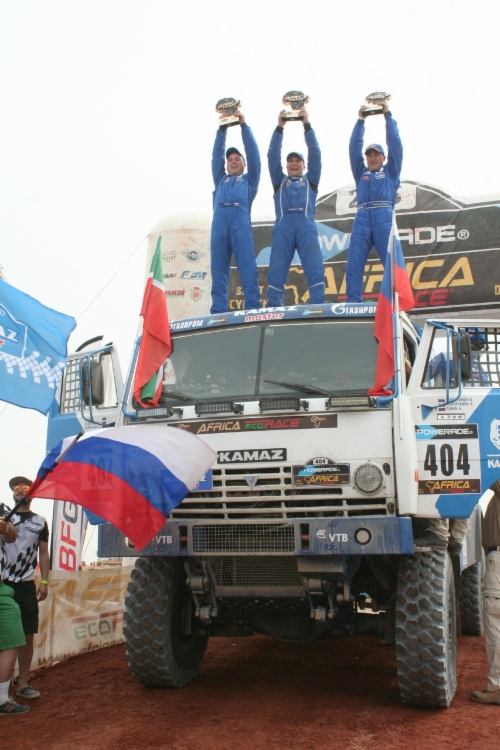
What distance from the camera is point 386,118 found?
9516mm

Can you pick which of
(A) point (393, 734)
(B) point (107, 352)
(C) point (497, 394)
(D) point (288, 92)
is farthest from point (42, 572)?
(D) point (288, 92)

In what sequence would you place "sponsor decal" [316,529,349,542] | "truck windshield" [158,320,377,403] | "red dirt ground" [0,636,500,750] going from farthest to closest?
"truck windshield" [158,320,377,403], "sponsor decal" [316,529,349,542], "red dirt ground" [0,636,500,750]

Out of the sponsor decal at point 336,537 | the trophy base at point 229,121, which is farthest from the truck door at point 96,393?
the trophy base at point 229,121

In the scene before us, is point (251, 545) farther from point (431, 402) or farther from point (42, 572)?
point (42, 572)

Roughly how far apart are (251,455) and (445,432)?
4.50 ft

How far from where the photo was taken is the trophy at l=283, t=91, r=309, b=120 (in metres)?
9.35

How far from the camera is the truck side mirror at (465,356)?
5.65m

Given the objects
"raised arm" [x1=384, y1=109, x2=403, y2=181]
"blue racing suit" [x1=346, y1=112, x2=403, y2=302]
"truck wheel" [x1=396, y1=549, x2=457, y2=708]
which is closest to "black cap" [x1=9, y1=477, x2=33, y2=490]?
"truck wheel" [x1=396, y1=549, x2=457, y2=708]

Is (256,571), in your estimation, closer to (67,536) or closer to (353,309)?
(353,309)

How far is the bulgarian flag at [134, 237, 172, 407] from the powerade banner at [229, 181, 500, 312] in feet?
15.0

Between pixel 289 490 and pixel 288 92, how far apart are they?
18.0 ft

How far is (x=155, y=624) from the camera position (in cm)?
620

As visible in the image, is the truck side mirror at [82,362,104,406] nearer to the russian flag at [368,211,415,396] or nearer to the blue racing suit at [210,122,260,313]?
the russian flag at [368,211,415,396]

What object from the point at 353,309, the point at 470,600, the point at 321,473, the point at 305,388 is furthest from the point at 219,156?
the point at 470,600
